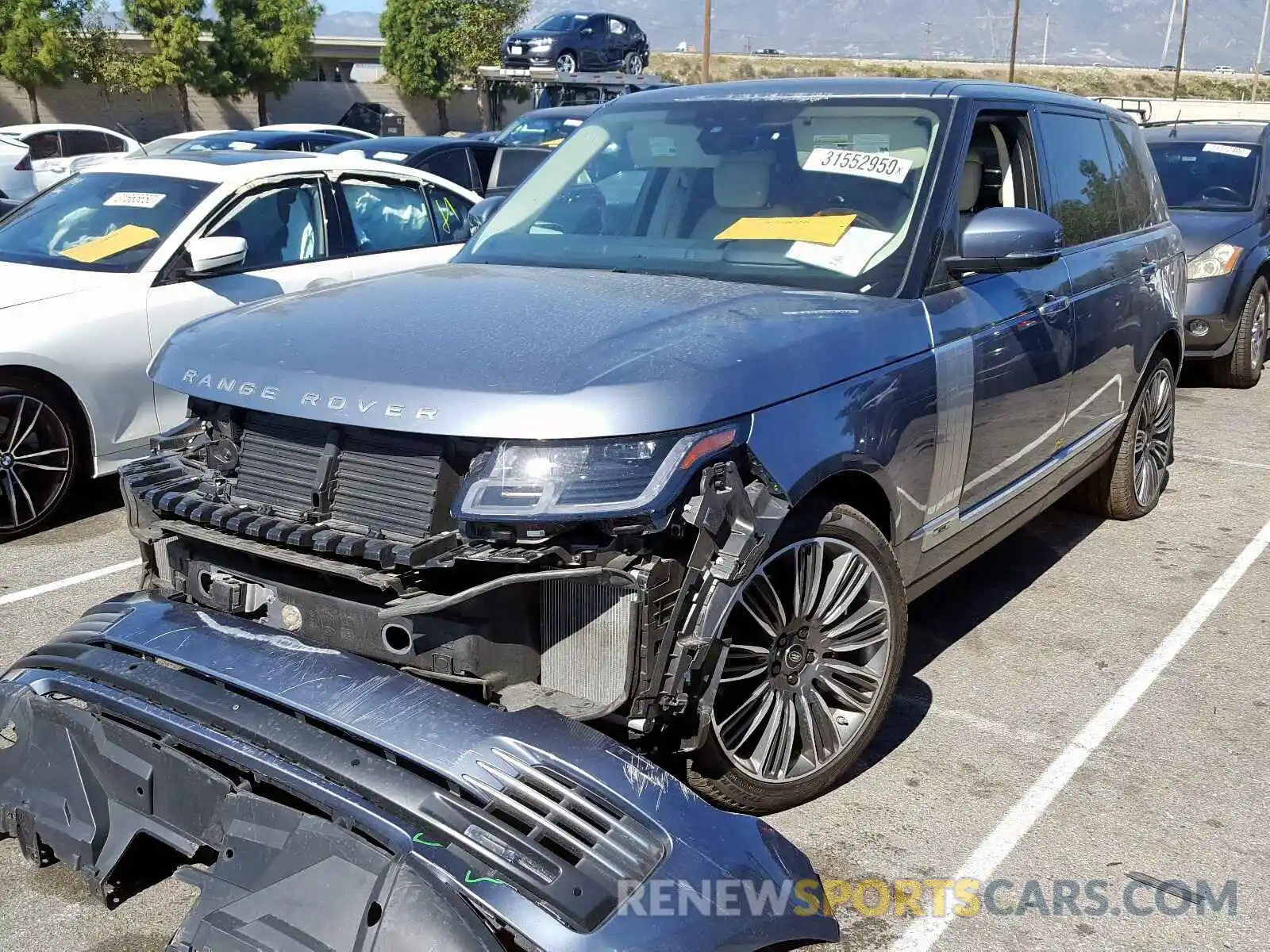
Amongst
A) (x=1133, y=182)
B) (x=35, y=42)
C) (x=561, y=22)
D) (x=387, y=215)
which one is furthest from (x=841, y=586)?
(x=35, y=42)

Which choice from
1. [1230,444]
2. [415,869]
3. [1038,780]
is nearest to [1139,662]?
[1038,780]

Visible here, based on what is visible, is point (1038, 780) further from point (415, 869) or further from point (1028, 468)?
point (415, 869)

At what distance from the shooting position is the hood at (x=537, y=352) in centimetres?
277

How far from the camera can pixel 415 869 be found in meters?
2.33

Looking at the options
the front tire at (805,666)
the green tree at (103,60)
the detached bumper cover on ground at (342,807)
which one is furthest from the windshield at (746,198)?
the green tree at (103,60)

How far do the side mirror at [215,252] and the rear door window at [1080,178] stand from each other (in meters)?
3.83

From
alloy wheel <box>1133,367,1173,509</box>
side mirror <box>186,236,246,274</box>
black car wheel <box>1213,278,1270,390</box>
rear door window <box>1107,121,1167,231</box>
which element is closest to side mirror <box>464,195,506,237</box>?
side mirror <box>186,236,246,274</box>

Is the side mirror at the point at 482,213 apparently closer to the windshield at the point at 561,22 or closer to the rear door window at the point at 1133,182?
the rear door window at the point at 1133,182

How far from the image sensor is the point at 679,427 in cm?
278

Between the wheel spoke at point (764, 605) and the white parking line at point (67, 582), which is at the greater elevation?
the wheel spoke at point (764, 605)

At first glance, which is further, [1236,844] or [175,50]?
[175,50]

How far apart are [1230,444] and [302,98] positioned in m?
49.5

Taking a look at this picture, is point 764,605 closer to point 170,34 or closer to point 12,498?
point 12,498

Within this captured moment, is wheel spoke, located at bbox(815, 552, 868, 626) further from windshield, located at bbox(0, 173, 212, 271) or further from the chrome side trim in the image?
windshield, located at bbox(0, 173, 212, 271)
